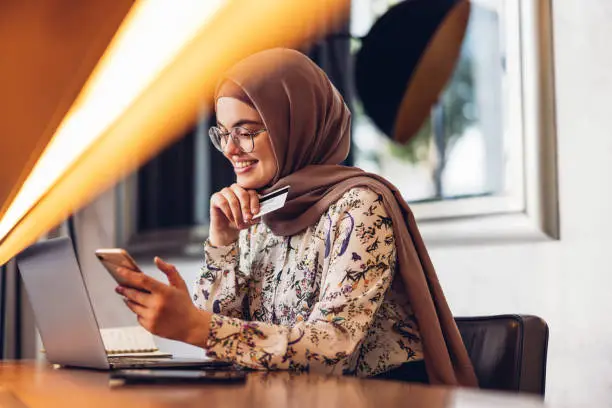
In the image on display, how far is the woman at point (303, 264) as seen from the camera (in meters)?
1.13

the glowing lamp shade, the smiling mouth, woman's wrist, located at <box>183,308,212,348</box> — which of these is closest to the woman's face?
the smiling mouth

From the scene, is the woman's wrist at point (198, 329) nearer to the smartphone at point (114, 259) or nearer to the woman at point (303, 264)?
the woman at point (303, 264)

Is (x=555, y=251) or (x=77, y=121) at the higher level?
(x=77, y=121)

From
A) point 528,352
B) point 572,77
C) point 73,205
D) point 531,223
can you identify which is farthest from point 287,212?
point 73,205

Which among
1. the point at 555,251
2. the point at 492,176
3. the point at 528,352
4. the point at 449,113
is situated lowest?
the point at 528,352

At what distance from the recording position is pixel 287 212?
58.1 inches

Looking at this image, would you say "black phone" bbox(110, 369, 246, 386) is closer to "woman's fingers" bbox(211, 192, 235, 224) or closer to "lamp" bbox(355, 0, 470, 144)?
"woman's fingers" bbox(211, 192, 235, 224)

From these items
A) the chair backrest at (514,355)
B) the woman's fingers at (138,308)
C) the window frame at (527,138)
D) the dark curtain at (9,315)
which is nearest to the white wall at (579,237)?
the window frame at (527,138)

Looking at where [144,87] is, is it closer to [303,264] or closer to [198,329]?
[198,329]

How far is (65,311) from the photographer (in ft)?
A: 3.98

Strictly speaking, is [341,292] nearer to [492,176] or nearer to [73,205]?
[492,176]

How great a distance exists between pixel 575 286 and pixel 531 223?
174 millimetres

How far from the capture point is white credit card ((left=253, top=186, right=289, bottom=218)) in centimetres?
117

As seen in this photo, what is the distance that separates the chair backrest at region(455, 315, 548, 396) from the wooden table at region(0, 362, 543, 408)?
0.38 metres
